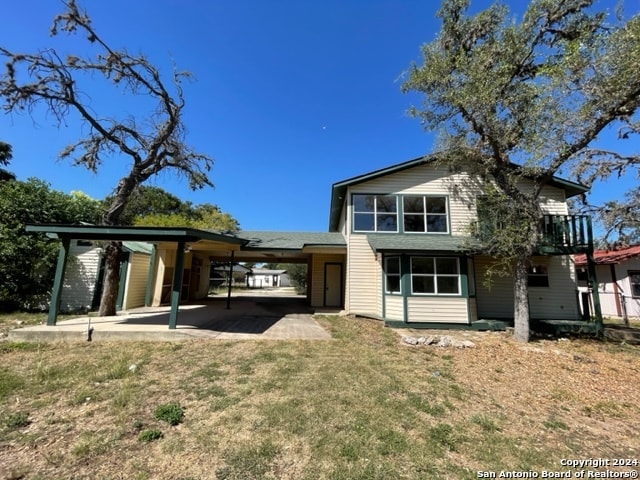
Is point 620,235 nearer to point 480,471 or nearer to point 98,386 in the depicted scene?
point 480,471

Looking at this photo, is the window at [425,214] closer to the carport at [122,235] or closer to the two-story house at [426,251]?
the two-story house at [426,251]

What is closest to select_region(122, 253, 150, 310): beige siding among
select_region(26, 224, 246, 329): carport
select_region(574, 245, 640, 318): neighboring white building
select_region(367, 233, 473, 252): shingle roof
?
select_region(26, 224, 246, 329): carport

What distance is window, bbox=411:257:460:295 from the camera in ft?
36.3

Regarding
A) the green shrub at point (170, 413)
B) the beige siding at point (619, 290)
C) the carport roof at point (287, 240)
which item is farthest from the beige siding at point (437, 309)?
the beige siding at point (619, 290)

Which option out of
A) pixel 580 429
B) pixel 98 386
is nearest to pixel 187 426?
pixel 98 386

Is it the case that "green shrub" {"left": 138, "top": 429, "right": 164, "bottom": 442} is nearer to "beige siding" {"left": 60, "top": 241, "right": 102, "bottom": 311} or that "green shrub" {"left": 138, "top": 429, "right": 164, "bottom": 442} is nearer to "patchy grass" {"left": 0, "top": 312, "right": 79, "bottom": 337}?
"patchy grass" {"left": 0, "top": 312, "right": 79, "bottom": 337}

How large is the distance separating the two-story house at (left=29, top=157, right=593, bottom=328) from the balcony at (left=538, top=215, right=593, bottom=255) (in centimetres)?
3

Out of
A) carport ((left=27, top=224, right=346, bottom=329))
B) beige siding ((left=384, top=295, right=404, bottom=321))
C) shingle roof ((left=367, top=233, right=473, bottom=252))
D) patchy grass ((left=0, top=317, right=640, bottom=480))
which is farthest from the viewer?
beige siding ((left=384, top=295, right=404, bottom=321))

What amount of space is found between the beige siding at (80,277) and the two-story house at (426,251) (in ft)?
6.80

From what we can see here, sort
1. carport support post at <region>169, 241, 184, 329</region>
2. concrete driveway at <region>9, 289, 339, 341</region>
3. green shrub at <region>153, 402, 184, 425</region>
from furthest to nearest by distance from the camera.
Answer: carport support post at <region>169, 241, 184, 329</region>
concrete driveway at <region>9, 289, 339, 341</region>
green shrub at <region>153, 402, 184, 425</region>

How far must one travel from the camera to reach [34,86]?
10039mm

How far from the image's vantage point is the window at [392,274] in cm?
1141

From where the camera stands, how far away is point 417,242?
11.5 metres

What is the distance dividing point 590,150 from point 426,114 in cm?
530
